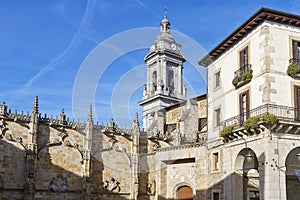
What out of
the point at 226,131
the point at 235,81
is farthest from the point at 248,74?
the point at 226,131

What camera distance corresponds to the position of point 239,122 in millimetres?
22172

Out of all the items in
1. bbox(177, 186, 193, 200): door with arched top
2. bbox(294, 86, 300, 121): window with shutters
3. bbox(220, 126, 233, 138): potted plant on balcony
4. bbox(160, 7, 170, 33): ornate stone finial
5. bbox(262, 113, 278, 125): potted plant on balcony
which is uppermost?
bbox(160, 7, 170, 33): ornate stone finial

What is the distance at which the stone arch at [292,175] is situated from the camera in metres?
21.8

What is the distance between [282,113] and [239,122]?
294cm

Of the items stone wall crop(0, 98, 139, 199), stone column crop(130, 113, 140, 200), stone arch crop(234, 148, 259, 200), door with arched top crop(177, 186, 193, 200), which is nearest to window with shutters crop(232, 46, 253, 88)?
stone arch crop(234, 148, 259, 200)

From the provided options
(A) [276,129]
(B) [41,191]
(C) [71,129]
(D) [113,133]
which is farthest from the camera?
(D) [113,133]

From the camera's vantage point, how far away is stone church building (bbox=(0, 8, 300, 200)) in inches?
788

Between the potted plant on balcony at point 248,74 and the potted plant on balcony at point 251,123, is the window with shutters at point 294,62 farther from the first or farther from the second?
the potted plant on balcony at point 251,123

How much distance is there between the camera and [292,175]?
22.7 metres

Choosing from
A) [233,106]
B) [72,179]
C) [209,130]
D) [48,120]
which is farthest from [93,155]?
[233,106]

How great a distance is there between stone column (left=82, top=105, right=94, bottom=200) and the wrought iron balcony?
1418cm

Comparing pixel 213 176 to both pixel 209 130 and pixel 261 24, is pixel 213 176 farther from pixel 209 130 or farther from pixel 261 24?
pixel 261 24

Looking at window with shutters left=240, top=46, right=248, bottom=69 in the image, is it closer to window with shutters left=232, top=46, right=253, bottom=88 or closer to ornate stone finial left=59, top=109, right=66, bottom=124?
window with shutters left=232, top=46, right=253, bottom=88

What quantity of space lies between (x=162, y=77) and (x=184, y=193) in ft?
100
